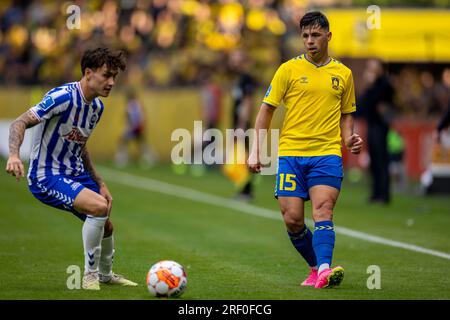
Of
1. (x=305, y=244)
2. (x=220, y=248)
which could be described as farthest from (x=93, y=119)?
(x=220, y=248)

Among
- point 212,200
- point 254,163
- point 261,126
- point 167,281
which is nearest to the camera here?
point 167,281

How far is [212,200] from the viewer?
18.5m

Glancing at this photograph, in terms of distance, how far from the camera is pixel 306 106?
8766 mm

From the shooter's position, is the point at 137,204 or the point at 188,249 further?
the point at 137,204

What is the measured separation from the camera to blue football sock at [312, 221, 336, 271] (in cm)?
852

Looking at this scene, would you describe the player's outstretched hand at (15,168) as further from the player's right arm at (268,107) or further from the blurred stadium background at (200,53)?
the blurred stadium background at (200,53)

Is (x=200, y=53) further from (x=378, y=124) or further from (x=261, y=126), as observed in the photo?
(x=261, y=126)

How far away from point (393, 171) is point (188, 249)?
11.1 m

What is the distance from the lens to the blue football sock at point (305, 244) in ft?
29.4

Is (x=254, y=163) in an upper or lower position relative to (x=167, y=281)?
upper

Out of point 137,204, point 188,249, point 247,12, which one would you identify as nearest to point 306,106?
point 188,249

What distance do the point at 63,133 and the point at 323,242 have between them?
2.36 m

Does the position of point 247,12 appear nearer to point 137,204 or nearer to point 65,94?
point 137,204
